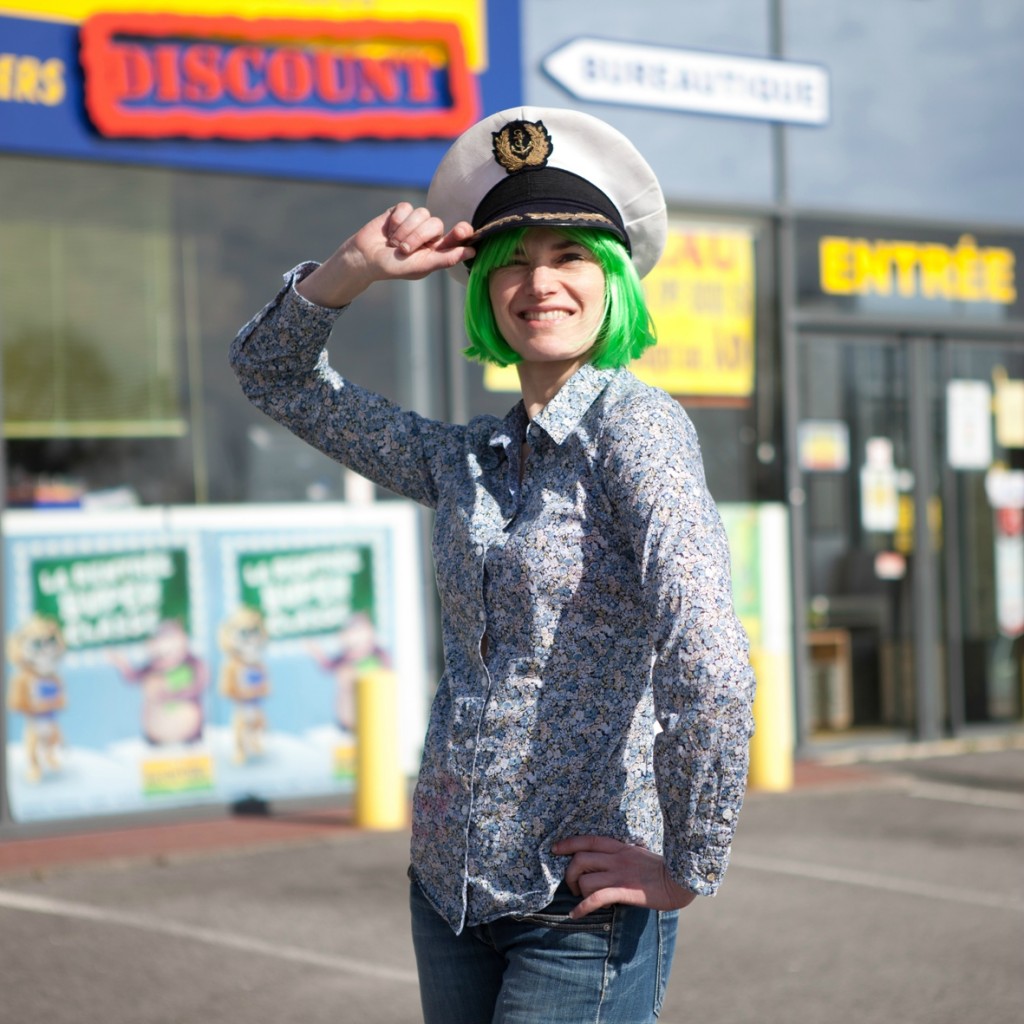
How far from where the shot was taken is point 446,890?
6.81 ft

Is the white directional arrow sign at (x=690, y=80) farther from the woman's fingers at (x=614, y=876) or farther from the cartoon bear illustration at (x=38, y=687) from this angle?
the woman's fingers at (x=614, y=876)

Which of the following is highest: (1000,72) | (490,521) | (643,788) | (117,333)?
(1000,72)

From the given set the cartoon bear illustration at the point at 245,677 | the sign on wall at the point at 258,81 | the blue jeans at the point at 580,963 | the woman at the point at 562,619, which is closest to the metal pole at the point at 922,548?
the sign on wall at the point at 258,81

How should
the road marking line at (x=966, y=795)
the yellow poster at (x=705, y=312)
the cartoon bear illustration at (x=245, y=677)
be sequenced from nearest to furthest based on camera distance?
the cartoon bear illustration at (x=245, y=677)
the road marking line at (x=966, y=795)
the yellow poster at (x=705, y=312)

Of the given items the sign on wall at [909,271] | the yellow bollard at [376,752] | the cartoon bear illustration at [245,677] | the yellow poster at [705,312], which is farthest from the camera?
the sign on wall at [909,271]

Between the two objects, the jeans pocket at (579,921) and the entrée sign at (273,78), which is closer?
the jeans pocket at (579,921)

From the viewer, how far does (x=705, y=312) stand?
10.0 meters

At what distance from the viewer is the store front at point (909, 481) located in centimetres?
1045

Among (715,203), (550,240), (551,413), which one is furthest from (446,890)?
(715,203)

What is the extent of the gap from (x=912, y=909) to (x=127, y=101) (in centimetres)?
547

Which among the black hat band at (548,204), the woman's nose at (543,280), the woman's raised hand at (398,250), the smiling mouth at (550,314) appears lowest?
the smiling mouth at (550,314)

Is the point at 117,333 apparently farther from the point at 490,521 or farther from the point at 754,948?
the point at 490,521

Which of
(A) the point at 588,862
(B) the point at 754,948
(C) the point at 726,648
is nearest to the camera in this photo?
(C) the point at 726,648

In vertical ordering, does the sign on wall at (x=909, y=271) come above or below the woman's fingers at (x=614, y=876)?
above
